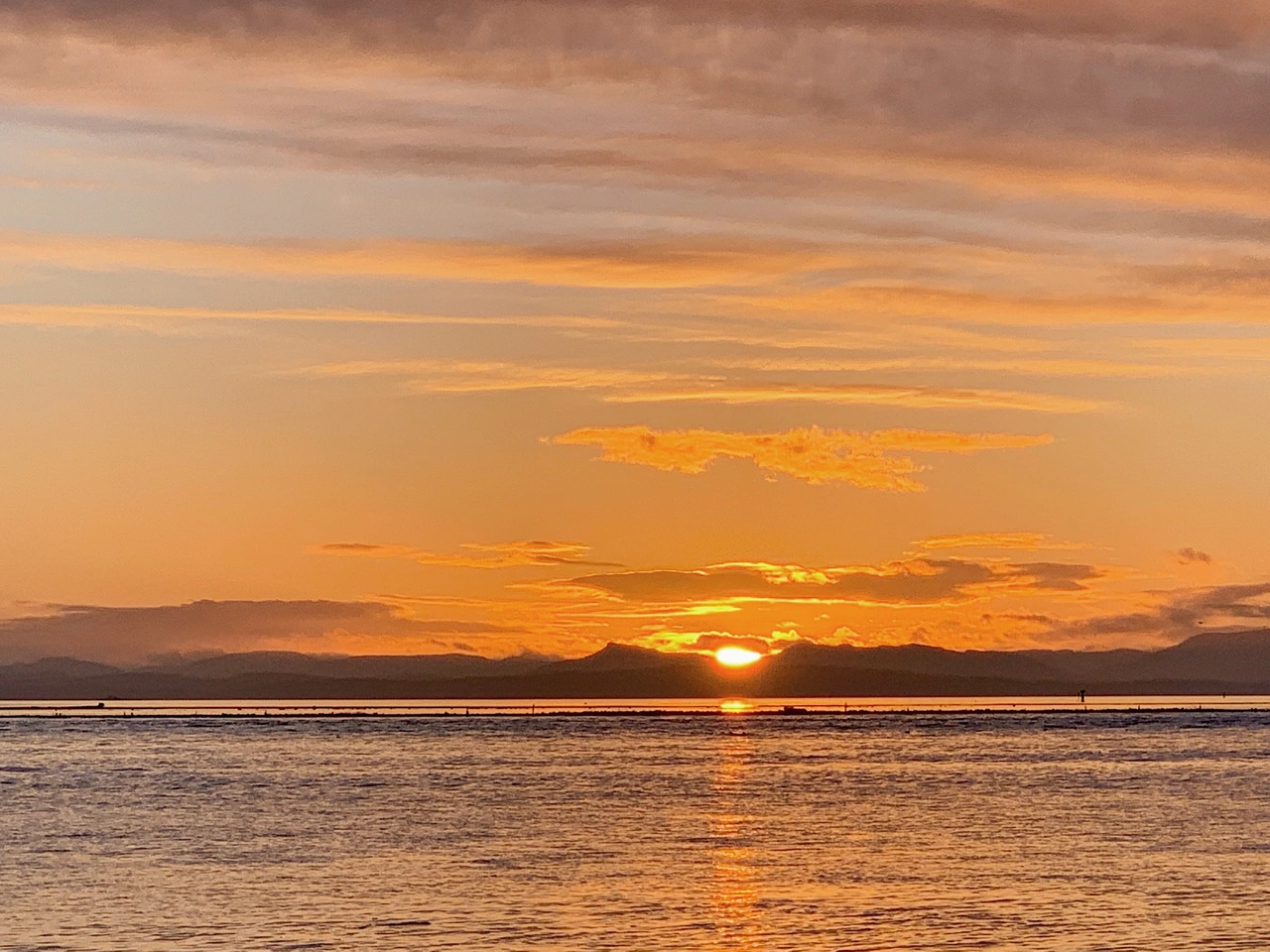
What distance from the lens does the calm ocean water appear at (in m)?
52.4

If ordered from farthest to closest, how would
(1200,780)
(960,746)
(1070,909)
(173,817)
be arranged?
(960,746), (1200,780), (173,817), (1070,909)

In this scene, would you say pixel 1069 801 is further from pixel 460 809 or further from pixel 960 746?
pixel 960 746

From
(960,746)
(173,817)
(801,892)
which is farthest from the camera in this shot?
(960,746)

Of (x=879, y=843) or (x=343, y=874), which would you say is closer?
(x=343, y=874)

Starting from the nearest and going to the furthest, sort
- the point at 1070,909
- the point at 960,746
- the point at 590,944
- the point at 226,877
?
the point at 590,944 → the point at 1070,909 → the point at 226,877 → the point at 960,746

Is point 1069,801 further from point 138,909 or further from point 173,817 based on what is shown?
point 138,909

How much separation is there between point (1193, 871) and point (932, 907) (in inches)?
536

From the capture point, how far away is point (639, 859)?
71125 millimetres

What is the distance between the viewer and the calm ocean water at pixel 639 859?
2062 inches

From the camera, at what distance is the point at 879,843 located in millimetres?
76688

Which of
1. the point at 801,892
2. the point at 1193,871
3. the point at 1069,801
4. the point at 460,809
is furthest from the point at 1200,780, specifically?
the point at 801,892

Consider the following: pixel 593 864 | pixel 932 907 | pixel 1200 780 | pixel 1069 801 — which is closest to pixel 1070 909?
pixel 932 907

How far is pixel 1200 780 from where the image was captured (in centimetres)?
11944

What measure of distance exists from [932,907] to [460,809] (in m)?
45.1
